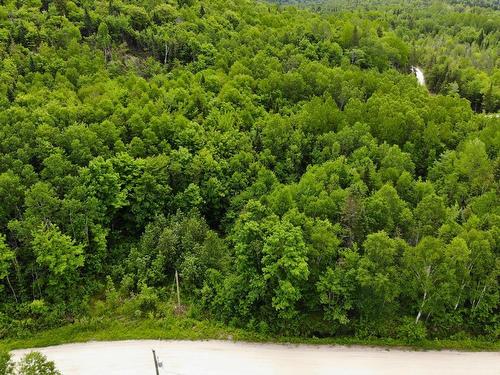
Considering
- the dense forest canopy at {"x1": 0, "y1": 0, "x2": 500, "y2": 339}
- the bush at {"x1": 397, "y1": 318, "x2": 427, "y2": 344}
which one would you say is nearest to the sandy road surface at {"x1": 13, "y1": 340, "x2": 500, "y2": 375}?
the bush at {"x1": 397, "y1": 318, "x2": 427, "y2": 344}

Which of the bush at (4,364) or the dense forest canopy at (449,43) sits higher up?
the dense forest canopy at (449,43)

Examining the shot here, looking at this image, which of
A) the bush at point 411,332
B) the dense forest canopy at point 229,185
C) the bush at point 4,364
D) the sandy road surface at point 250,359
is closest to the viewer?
the bush at point 4,364

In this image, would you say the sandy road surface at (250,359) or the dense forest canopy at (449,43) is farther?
the dense forest canopy at (449,43)

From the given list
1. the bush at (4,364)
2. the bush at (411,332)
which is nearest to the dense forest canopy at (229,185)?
the bush at (411,332)

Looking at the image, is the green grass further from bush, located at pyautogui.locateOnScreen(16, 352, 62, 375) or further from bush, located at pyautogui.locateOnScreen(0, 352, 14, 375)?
bush, located at pyautogui.locateOnScreen(16, 352, 62, 375)

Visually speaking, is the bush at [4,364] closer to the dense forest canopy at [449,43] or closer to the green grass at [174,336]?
the green grass at [174,336]

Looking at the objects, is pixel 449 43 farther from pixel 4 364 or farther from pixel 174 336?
pixel 4 364
